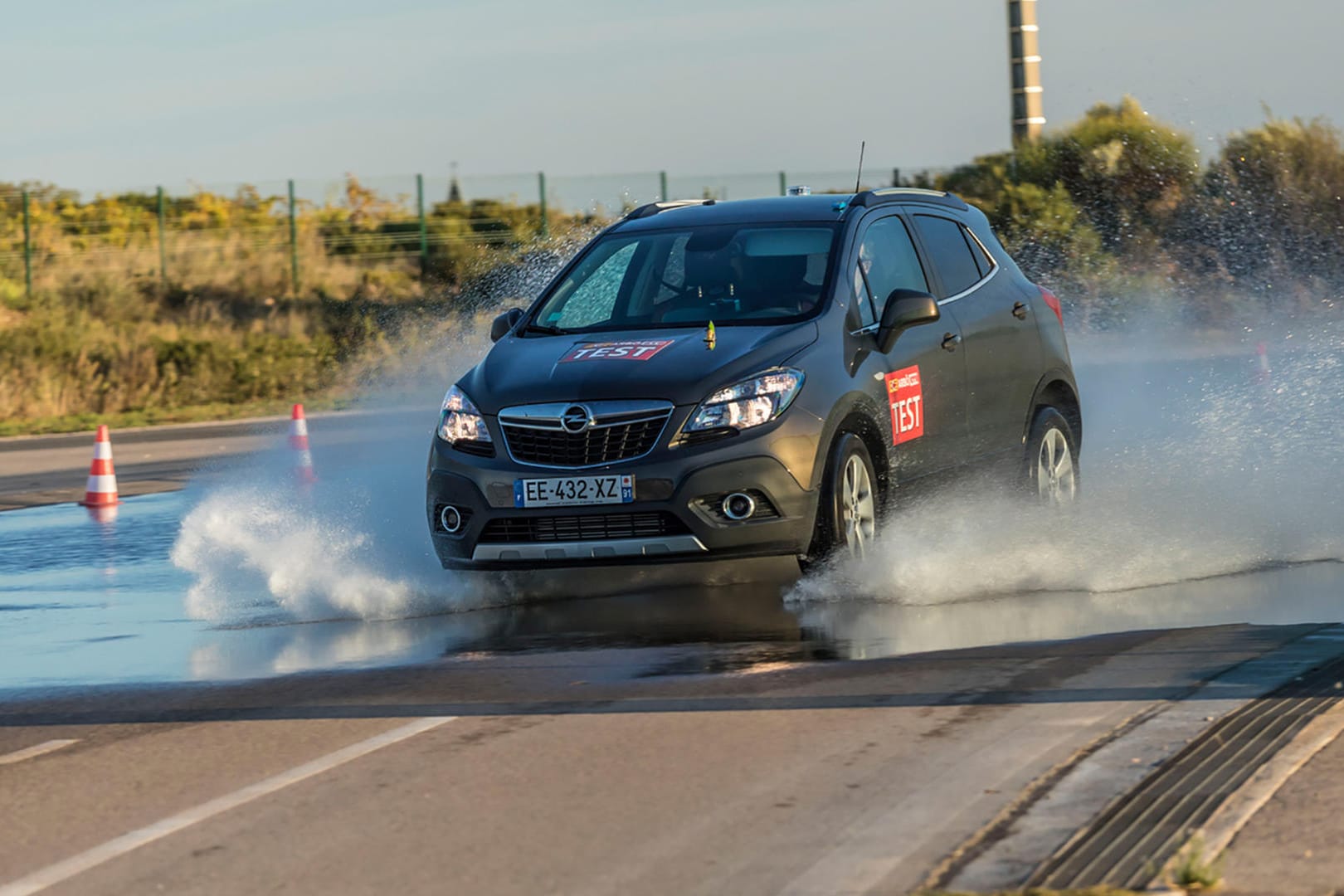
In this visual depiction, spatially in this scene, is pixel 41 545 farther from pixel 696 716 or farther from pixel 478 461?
pixel 696 716

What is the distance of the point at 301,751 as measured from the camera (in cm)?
653

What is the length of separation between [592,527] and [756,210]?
2306 millimetres

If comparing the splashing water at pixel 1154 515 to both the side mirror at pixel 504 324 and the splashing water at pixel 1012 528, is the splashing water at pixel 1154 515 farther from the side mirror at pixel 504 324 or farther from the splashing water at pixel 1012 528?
the side mirror at pixel 504 324

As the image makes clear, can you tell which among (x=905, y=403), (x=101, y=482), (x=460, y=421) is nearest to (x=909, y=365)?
(x=905, y=403)

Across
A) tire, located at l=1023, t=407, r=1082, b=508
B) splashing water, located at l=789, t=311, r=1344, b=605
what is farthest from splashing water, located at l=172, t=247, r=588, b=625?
tire, located at l=1023, t=407, r=1082, b=508

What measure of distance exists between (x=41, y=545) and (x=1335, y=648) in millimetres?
8934

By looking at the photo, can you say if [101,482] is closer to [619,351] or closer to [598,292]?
[598,292]

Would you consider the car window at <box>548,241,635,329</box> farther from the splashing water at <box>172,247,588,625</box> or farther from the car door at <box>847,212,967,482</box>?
the splashing water at <box>172,247,588,625</box>

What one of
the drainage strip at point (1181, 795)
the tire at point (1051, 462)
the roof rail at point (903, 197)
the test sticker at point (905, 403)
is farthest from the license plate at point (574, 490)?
the drainage strip at point (1181, 795)

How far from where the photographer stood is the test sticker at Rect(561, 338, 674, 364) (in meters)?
9.28

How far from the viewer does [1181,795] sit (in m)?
5.46

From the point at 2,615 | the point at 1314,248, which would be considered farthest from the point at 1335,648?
the point at 1314,248

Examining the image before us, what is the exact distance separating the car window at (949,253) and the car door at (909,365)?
7.2 inches

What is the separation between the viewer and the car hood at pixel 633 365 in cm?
902
